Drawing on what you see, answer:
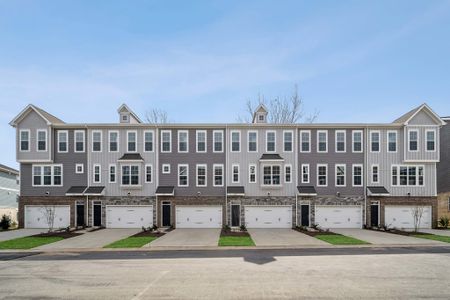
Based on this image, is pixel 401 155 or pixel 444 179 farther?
pixel 444 179

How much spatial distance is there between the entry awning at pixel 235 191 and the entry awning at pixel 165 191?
5.13 metres

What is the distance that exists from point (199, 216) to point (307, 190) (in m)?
10.2

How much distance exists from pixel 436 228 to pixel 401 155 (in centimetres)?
741

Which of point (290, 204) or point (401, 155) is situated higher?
point (401, 155)

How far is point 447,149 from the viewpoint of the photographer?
33094mm

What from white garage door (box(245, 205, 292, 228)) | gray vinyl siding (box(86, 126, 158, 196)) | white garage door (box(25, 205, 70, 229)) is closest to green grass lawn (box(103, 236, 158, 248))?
gray vinyl siding (box(86, 126, 158, 196))

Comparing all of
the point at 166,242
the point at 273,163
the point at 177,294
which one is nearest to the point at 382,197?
the point at 273,163

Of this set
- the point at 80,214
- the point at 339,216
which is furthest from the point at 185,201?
the point at 339,216

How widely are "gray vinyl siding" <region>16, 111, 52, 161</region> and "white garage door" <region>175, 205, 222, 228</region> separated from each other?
A: 43.2 ft

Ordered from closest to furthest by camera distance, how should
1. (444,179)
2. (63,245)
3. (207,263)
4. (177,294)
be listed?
(177,294)
(207,263)
(63,245)
(444,179)

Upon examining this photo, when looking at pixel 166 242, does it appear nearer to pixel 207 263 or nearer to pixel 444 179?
pixel 207 263

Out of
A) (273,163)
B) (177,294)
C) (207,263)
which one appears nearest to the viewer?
(177,294)

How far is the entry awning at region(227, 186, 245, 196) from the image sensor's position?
27.6 m

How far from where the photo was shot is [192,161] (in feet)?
94.9
